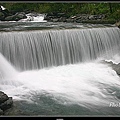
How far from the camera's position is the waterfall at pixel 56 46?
3.77 meters

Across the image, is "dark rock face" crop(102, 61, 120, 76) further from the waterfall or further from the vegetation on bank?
the vegetation on bank

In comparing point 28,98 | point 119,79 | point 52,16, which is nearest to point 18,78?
point 28,98

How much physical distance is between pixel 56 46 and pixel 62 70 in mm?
459

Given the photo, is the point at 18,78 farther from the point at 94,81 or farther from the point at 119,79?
the point at 119,79

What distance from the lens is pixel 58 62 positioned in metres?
3.97

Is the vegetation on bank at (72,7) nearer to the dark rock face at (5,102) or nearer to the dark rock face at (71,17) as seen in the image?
the dark rock face at (71,17)

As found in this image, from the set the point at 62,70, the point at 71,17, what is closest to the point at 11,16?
the point at 71,17

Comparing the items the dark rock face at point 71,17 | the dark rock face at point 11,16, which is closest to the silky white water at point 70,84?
the dark rock face at point 71,17

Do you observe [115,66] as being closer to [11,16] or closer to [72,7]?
[72,7]

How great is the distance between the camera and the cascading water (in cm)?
279

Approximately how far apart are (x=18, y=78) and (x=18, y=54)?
0.42 meters

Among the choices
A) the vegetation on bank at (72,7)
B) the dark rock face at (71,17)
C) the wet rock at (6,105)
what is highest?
the dark rock face at (71,17)

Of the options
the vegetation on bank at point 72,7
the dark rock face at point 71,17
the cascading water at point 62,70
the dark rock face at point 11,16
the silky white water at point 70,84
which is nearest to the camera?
the cascading water at point 62,70

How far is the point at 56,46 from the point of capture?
13.4 feet
